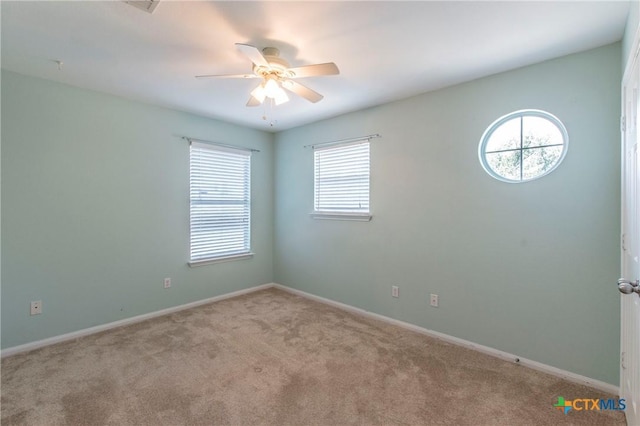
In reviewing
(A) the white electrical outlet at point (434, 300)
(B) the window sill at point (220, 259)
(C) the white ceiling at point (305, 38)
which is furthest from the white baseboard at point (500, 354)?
(C) the white ceiling at point (305, 38)

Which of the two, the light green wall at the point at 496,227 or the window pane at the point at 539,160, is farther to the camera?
the window pane at the point at 539,160

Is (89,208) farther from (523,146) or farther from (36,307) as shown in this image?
(523,146)

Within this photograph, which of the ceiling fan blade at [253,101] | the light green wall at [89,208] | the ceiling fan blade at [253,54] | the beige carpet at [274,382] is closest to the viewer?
the ceiling fan blade at [253,54]

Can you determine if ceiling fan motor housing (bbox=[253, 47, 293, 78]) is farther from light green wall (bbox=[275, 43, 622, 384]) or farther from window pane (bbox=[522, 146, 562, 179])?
window pane (bbox=[522, 146, 562, 179])

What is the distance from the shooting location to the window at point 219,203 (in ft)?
12.4

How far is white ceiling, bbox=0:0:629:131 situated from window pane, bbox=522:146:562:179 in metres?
0.71

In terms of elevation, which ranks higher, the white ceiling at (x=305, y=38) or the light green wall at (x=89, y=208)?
the white ceiling at (x=305, y=38)

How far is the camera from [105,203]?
306 cm

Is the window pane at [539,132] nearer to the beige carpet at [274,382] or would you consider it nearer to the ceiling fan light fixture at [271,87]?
the beige carpet at [274,382]

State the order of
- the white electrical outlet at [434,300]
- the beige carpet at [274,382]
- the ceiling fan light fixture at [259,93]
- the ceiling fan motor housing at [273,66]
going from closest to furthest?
1. the beige carpet at [274,382]
2. the ceiling fan motor housing at [273,66]
3. the ceiling fan light fixture at [259,93]
4. the white electrical outlet at [434,300]

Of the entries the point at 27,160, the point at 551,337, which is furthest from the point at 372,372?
the point at 27,160

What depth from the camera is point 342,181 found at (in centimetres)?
381

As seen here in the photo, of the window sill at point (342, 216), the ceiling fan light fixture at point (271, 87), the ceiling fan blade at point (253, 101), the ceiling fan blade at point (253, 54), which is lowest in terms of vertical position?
the window sill at point (342, 216)

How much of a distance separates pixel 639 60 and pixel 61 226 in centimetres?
433
